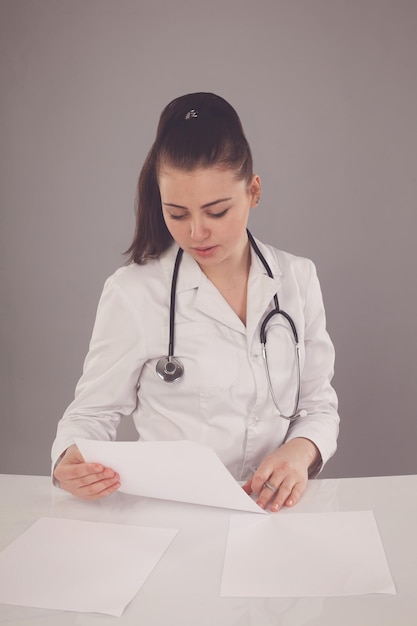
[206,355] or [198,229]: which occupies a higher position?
[198,229]

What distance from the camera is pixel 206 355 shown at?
1492 mm

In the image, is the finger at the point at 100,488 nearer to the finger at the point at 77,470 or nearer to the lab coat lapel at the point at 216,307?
the finger at the point at 77,470

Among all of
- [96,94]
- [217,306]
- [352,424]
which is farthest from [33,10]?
[352,424]

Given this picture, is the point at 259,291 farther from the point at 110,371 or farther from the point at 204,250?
the point at 110,371

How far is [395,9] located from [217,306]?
142 cm

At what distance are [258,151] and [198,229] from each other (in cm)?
113

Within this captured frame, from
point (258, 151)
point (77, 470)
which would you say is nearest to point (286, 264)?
point (77, 470)

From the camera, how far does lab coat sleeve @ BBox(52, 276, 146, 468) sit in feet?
4.93

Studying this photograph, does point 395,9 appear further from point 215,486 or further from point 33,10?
point 215,486

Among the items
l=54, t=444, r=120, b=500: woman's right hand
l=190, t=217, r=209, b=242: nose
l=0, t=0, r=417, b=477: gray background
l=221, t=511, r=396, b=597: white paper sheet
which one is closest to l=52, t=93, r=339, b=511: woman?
l=190, t=217, r=209, b=242: nose

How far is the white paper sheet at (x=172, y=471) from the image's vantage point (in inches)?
44.6

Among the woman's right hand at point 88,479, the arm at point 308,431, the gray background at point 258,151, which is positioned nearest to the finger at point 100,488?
the woman's right hand at point 88,479

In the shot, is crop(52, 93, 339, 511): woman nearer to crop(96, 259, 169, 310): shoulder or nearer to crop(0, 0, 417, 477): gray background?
crop(96, 259, 169, 310): shoulder

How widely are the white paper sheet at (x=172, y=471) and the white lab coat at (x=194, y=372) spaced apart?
261mm
